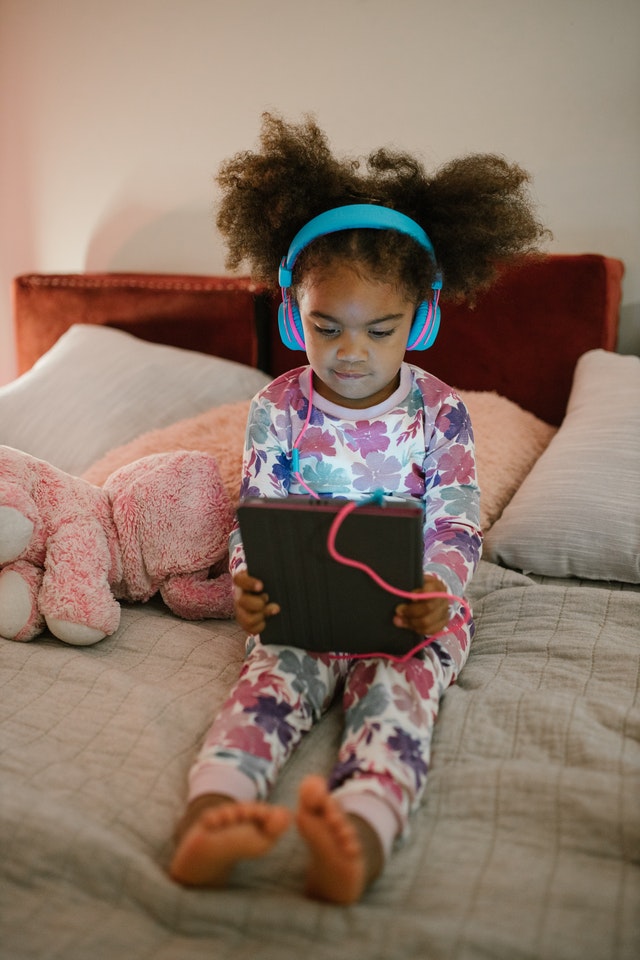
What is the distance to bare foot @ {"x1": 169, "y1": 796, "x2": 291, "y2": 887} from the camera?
2.27 ft

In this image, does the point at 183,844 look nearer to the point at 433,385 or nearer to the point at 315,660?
the point at 315,660

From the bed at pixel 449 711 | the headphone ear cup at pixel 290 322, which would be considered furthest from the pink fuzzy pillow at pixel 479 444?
the headphone ear cup at pixel 290 322

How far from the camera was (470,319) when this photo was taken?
71.6 inches

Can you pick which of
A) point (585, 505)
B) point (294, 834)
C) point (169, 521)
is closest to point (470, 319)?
point (585, 505)

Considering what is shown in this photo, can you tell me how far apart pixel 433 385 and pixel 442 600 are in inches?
15.9

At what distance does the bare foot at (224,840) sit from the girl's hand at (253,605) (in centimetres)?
26

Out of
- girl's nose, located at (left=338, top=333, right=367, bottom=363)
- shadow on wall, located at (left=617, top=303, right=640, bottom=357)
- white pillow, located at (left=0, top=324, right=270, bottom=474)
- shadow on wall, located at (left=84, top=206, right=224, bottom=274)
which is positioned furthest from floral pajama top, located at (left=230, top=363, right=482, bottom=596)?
shadow on wall, located at (left=84, top=206, right=224, bottom=274)

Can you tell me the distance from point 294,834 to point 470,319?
1303 millimetres

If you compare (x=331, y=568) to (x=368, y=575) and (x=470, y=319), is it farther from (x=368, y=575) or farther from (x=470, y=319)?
(x=470, y=319)

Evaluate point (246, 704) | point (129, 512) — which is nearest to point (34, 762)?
point (246, 704)

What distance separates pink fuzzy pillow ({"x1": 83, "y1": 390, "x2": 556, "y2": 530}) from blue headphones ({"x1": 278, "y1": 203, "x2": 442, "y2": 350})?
0.37 metres

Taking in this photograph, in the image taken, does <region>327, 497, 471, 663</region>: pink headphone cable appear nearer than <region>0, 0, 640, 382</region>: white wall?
Yes

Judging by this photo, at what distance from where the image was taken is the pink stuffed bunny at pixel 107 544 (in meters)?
1.15

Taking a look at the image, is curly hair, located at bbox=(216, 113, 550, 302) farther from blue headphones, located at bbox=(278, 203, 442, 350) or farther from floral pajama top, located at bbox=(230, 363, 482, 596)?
floral pajama top, located at bbox=(230, 363, 482, 596)
